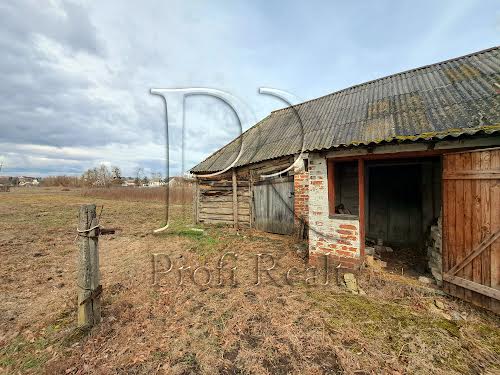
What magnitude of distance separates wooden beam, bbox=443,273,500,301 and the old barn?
14mm

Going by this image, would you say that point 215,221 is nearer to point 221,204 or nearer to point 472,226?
point 221,204

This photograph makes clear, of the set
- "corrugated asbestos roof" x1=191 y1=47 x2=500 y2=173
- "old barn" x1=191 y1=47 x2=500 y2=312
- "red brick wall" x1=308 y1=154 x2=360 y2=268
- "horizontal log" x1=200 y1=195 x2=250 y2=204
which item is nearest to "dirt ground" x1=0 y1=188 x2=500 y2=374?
"red brick wall" x1=308 y1=154 x2=360 y2=268

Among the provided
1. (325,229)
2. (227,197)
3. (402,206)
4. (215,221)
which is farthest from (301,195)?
(215,221)

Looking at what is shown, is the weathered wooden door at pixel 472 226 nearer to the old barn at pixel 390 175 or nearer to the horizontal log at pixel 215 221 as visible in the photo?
the old barn at pixel 390 175

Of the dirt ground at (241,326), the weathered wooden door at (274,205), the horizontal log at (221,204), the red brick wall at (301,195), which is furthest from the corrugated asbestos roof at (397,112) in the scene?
the dirt ground at (241,326)

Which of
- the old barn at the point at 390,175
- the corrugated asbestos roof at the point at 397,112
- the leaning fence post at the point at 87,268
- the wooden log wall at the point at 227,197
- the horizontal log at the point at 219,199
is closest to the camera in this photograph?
the leaning fence post at the point at 87,268

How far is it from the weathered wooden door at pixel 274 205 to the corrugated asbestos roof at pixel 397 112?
1098 millimetres

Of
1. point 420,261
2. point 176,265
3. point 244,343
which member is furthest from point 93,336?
point 420,261

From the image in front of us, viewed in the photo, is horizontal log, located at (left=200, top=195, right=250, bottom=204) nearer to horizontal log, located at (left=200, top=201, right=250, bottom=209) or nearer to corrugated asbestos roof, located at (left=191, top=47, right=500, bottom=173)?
horizontal log, located at (left=200, top=201, right=250, bottom=209)

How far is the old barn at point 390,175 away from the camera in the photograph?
12.6ft

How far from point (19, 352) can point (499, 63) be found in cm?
1144

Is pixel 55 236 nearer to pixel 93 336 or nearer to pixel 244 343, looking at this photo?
pixel 93 336

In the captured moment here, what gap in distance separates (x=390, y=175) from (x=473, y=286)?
4.81 m

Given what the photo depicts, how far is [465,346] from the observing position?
10.1 ft
